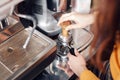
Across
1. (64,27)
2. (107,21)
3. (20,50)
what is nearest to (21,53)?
(20,50)

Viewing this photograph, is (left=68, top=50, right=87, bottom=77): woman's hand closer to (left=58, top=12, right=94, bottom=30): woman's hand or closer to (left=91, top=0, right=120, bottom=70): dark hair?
(left=58, top=12, right=94, bottom=30): woman's hand

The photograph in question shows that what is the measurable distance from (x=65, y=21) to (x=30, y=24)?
0.17 m

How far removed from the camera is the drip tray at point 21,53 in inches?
26.9

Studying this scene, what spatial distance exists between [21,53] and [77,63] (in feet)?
0.76

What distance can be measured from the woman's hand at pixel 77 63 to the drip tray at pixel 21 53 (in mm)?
111

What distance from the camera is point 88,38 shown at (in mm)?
930

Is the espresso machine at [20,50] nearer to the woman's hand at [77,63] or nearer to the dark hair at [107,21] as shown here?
the woman's hand at [77,63]

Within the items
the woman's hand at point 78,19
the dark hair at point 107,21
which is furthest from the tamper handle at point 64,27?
the dark hair at point 107,21

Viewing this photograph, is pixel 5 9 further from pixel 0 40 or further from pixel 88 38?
pixel 88 38

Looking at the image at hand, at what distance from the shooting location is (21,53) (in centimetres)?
73

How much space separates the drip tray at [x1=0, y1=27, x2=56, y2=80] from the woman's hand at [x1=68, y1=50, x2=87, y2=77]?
0.36 ft

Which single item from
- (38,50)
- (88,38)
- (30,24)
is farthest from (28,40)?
(88,38)

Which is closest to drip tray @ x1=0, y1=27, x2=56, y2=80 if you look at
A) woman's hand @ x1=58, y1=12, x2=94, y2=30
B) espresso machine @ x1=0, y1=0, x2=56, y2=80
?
espresso machine @ x1=0, y1=0, x2=56, y2=80

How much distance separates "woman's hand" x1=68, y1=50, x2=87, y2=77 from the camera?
32.5 inches
